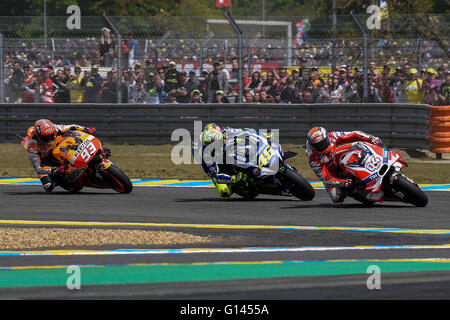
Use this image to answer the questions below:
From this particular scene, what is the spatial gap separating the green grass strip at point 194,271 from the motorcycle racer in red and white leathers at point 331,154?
4238mm

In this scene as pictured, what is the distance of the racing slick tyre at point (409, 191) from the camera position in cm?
1257

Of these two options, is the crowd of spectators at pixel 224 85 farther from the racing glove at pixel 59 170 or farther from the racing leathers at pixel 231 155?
the racing leathers at pixel 231 155

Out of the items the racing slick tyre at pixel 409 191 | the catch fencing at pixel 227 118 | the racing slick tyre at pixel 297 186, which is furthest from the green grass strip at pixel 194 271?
the catch fencing at pixel 227 118

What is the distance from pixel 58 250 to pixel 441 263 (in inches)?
145

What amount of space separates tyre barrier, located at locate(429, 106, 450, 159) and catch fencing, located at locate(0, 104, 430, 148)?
1.05 ft

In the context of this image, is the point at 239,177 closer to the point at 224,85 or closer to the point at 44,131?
the point at 44,131

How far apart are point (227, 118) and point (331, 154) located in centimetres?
913

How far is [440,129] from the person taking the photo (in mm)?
19406

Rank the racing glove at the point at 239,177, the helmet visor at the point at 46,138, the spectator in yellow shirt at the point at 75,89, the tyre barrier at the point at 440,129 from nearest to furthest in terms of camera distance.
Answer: the racing glove at the point at 239,177 → the helmet visor at the point at 46,138 → the tyre barrier at the point at 440,129 → the spectator in yellow shirt at the point at 75,89

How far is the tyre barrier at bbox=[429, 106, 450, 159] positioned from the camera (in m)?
Result: 19.3

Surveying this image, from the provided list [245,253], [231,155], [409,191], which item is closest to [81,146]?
[231,155]

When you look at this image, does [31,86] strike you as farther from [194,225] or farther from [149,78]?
[194,225]

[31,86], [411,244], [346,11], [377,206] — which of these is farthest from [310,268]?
[346,11]
